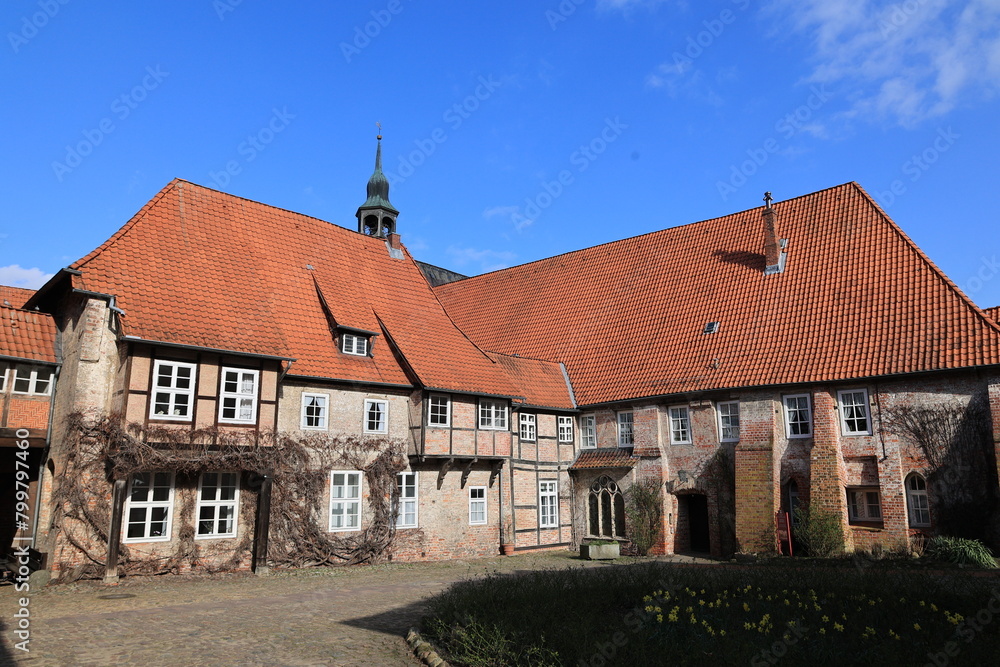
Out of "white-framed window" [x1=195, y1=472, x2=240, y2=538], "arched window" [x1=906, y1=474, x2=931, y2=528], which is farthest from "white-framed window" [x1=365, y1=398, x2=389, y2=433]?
"arched window" [x1=906, y1=474, x2=931, y2=528]

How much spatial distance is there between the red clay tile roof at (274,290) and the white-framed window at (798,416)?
897 cm

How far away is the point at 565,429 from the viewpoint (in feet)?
87.7

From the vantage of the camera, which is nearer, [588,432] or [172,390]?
[172,390]

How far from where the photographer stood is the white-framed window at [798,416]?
849 inches

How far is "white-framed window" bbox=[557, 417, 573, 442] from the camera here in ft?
87.0

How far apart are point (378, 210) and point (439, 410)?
1317 centimetres

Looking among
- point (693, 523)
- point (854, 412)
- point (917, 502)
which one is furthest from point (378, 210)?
point (917, 502)

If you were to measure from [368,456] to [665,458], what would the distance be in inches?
410

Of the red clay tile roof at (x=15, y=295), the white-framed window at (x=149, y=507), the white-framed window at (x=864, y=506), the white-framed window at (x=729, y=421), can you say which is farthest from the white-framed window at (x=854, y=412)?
the red clay tile roof at (x=15, y=295)

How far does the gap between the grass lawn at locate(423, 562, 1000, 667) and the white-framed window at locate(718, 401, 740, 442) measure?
11.2 metres

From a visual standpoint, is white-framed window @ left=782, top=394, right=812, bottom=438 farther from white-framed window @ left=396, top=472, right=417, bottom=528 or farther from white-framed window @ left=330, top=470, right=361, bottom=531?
white-framed window @ left=330, top=470, right=361, bottom=531

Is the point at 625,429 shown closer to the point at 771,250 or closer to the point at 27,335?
the point at 771,250

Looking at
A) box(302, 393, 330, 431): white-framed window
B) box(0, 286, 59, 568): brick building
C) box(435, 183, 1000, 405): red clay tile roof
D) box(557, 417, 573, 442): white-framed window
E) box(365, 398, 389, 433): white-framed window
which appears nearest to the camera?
box(0, 286, 59, 568): brick building

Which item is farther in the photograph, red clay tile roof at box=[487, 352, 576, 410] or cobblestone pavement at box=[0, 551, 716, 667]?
red clay tile roof at box=[487, 352, 576, 410]
